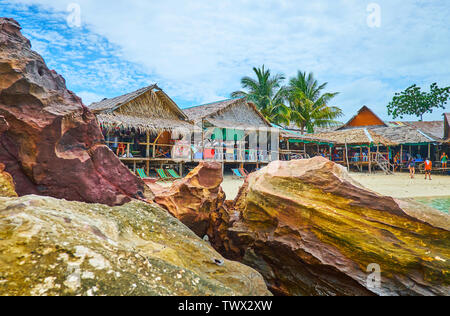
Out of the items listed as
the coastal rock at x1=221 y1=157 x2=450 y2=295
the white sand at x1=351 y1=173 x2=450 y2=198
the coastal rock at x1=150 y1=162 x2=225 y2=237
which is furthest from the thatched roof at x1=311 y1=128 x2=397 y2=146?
the coastal rock at x1=221 y1=157 x2=450 y2=295

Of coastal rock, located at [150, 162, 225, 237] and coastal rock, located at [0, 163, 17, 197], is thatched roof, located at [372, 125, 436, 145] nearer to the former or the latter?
coastal rock, located at [150, 162, 225, 237]

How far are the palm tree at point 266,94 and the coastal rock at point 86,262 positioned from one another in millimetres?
26281

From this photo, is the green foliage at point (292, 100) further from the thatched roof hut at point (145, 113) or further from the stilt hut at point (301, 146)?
the thatched roof hut at point (145, 113)

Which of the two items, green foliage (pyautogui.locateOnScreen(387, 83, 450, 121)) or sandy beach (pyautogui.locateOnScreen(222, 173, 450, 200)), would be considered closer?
sandy beach (pyautogui.locateOnScreen(222, 173, 450, 200))

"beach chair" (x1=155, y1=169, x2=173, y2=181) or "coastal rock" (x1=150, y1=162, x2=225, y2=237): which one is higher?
"coastal rock" (x1=150, y1=162, x2=225, y2=237)

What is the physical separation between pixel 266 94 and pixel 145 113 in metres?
16.8

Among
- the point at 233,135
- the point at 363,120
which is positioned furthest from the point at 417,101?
the point at 233,135

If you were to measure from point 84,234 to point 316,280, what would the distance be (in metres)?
2.38

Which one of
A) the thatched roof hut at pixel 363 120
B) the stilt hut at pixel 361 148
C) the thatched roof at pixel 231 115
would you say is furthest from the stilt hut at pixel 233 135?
the thatched roof hut at pixel 363 120

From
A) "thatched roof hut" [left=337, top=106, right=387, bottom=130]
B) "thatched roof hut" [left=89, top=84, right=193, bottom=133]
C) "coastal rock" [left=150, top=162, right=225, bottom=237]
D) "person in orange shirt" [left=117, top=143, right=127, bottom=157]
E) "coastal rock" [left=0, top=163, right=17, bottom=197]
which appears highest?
"thatched roof hut" [left=337, top=106, right=387, bottom=130]

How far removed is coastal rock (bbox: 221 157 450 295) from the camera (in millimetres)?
2580

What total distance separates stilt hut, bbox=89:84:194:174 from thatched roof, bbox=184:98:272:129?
160 centimetres

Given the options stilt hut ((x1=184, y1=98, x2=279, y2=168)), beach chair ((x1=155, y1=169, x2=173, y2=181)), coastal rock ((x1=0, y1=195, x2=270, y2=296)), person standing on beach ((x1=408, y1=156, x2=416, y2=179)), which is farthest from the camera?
person standing on beach ((x1=408, y1=156, x2=416, y2=179))

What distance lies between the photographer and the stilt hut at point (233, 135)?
17094 mm
